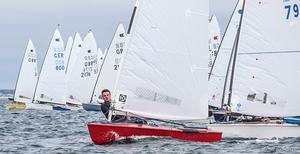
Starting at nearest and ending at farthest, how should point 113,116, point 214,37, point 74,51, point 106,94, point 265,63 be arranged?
1. point 106,94
2. point 113,116
3. point 265,63
4. point 214,37
5. point 74,51

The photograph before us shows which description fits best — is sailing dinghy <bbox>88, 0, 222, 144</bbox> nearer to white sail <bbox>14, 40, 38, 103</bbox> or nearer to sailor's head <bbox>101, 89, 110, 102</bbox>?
sailor's head <bbox>101, 89, 110, 102</bbox>

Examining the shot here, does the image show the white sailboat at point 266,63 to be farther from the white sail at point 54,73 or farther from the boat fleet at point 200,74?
the white sail at point 54,73

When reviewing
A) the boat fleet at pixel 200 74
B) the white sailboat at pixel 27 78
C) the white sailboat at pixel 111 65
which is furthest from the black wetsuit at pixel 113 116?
the white sailboat at pixel 27 78

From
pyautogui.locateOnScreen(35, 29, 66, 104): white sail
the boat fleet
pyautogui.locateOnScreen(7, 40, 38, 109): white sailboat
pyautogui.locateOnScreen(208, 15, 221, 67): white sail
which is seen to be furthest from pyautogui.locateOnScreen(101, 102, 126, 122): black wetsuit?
pyautogui.locateOnScreen(7, 40, 38, 109): white sailboat

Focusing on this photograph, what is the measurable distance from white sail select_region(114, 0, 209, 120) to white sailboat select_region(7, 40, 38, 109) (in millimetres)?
39467

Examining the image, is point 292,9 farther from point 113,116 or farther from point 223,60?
point 223,60

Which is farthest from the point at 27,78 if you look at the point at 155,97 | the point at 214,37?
the point at 155,97

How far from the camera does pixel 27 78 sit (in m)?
62.6

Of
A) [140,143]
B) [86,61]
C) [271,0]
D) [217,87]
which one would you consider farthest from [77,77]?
[140,143]

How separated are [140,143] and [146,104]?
4.94 feet

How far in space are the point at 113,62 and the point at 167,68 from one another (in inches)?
1346

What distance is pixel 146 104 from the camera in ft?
76.7

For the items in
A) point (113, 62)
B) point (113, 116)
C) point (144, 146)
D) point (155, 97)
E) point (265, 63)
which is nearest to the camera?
point (144, 146)

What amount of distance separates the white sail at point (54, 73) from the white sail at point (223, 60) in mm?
15982
